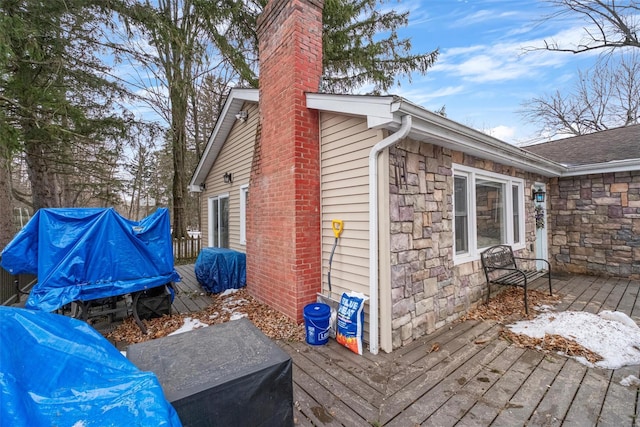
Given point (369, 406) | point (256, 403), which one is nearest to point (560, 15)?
point (369, 406)

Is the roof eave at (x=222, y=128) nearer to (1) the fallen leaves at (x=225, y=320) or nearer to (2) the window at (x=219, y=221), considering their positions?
(2) the window at (x=219, y=221)

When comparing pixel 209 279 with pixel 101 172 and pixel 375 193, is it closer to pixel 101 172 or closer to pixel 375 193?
pixel 375 193

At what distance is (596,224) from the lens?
21.0ft

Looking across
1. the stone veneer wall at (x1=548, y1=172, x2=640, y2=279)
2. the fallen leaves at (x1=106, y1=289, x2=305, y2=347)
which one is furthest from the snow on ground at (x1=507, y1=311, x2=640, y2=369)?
the stone veneer wall at (x1=548, y1=172, x2=640, y2=279)

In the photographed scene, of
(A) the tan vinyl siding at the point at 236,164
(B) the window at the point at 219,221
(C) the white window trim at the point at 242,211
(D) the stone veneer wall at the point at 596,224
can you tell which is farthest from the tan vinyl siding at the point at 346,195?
(D) the stone veneer wall at the point at 596,224

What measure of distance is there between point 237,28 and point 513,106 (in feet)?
48.2

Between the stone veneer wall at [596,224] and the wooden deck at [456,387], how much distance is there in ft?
15.6

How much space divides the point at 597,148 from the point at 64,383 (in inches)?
426

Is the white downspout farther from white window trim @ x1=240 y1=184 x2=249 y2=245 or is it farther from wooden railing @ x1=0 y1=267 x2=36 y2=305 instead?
wooden railing @ x1=0 y1=267 x2=36 y2=305

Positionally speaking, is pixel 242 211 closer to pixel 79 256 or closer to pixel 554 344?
pixel 79 256

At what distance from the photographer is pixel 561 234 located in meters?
6.92

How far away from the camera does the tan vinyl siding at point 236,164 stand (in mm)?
6340

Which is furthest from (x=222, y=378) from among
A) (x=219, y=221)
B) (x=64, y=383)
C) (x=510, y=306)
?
(x=219, y=221)

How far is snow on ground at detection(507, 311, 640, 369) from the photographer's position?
296 cm
